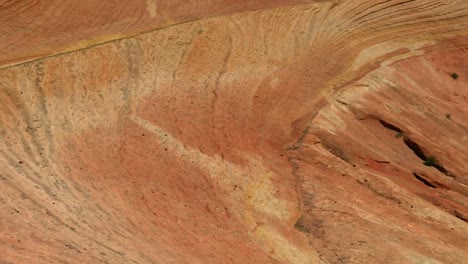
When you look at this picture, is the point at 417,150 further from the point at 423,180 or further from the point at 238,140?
the point at 238,140

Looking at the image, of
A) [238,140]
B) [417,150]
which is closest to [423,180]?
[417,150]

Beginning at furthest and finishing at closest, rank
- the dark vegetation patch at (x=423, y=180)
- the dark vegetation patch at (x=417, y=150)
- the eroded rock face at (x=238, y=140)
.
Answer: the dark vegetation patch at (x=417, y=150) < the dark vegetation patch at (x=423, y=180) < the eroded rock face at (x=238, y=140)

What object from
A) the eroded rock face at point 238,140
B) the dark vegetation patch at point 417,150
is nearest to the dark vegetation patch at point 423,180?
the eroded rock face at point 238,140

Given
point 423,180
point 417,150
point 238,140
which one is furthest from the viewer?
point 417,150

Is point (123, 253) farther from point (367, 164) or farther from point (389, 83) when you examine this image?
point (389, 83)

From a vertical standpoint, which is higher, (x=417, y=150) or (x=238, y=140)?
(x=417, y=150)

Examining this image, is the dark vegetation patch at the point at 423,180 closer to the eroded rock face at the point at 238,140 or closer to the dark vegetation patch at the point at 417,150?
the eroded rock face at the point at 238,140

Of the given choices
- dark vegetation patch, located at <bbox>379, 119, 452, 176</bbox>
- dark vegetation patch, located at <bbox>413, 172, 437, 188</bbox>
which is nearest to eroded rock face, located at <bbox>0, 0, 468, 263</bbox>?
dark vegetation patch, located at <bbox>379, 119, 452, 176</bbox>

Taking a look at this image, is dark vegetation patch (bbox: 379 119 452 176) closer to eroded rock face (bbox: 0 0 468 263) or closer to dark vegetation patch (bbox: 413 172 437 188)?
eroded rock face (bbox: 0 0 468 263)
